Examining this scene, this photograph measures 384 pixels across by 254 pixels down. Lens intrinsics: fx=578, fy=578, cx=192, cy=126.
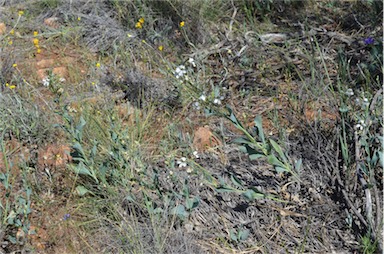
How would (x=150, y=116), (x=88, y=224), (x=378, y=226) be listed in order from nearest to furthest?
(x=378, y=226)
(x=88, y=224)
(x=150, y=116)

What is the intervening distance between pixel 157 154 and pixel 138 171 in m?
A: 0.38

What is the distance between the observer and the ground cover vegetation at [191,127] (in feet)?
8.54

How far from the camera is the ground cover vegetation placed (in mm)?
2602

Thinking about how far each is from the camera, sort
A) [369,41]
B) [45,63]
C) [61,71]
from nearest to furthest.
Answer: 1. [369,41]
2. [61,71]
3. [45,63]

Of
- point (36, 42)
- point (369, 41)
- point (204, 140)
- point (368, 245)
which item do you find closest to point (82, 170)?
point (204, 140)

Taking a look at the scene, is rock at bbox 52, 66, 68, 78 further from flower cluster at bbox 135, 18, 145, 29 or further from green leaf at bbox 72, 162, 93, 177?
green leaf at bbox 72, 162, 93, 177

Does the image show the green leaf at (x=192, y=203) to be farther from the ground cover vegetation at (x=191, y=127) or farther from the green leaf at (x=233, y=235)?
the green leaf at (x=233, y=235)

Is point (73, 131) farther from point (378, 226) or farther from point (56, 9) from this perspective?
point (56, 9)

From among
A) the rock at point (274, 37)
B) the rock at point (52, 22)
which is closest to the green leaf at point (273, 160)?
the rock at point (274, 37)

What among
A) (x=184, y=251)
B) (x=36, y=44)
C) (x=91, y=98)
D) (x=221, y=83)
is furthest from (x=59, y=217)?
(x=36, y=44)

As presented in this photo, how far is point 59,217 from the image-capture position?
2.89 metres

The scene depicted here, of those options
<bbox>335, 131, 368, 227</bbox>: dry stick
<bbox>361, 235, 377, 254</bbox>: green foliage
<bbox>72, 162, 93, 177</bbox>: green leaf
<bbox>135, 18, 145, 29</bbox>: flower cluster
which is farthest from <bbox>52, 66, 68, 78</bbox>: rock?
<bbox>361, 235, 377, 254</bbox>: green foliage

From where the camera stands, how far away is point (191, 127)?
3.38 m

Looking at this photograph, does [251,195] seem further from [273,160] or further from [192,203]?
[192,203]
